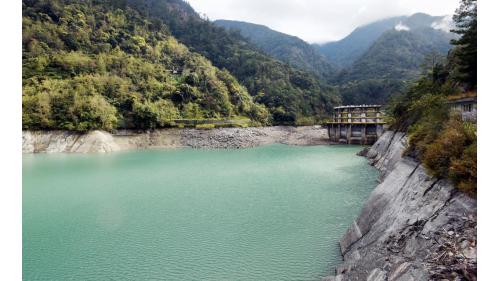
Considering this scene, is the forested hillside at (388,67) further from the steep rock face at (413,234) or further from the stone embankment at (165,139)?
the steep rock face at (413,234)

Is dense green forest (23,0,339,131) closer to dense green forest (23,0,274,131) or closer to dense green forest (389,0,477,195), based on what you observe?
dense green forest (23,0,274,131)

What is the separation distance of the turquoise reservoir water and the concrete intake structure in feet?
86.1

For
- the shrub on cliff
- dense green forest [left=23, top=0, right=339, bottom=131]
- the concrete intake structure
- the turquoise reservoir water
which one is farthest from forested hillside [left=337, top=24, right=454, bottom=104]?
the shrub on cliff

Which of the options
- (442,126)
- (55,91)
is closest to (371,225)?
(442,126)

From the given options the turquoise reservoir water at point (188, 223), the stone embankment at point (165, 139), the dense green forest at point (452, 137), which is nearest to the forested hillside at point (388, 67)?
the stone embankment at point (165, 139)

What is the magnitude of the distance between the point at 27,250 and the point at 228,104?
57455 millimetres

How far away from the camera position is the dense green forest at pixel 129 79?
4609 centimetres

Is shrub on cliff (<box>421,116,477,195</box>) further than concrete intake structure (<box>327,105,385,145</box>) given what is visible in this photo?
No

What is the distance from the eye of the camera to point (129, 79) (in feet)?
192

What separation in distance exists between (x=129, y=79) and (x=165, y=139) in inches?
684

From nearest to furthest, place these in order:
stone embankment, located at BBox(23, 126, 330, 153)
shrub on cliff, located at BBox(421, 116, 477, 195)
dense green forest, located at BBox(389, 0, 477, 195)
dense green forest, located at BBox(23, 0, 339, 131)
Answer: shrub on cliff, located at BBox(421, 116, 477, 195) < dense green forest, located at BBox(389, 0, 477, 195) < stone embankment, located at BBox(23, 126, 330, 153) < dense green forest, located at BBox(23, 0, 339, 131)

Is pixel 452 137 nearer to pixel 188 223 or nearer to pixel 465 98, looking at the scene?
pixel 188 223

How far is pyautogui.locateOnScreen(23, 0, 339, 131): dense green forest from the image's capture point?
46094mm

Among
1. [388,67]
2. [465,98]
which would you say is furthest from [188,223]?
[388,67]
